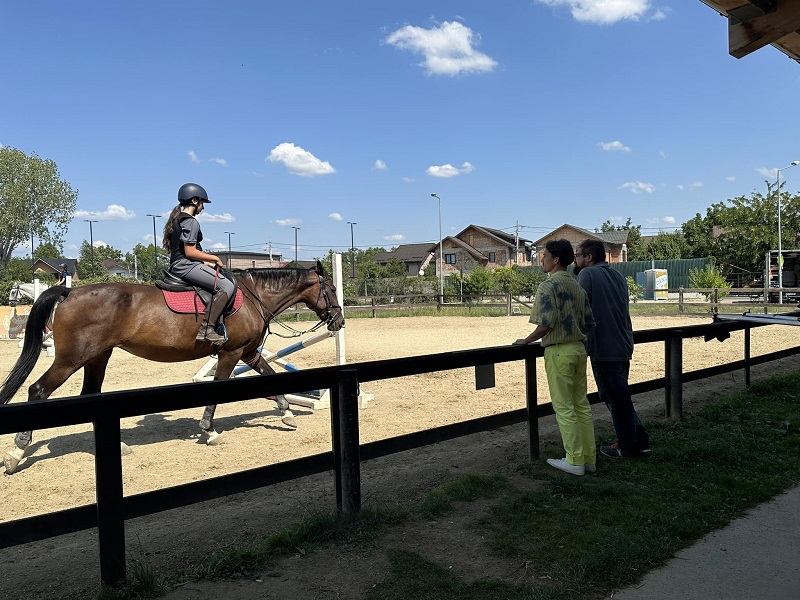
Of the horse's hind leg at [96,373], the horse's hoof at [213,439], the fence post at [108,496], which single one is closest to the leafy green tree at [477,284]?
the horse's hoof at [213,439]

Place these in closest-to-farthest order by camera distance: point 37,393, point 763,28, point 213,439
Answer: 1. point 37,393
2. point 763,28
3. point 213,439

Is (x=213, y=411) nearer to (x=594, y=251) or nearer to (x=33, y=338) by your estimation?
(x=33, y=338)

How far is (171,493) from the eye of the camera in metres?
2.87

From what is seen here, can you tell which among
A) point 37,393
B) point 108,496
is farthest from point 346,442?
point 37,393

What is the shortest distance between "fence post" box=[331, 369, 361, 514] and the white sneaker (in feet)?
5.48

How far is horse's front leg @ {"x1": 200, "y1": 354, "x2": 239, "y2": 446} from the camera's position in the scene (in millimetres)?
6023

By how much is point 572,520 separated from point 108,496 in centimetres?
251

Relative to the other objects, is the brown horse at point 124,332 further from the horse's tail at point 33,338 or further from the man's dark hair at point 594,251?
the man's dark hair at point 594,251

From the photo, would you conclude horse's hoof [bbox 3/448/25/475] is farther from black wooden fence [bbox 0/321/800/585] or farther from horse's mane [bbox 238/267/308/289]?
black wooden fence [bbox 0/321/800/585]

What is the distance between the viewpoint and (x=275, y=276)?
7262 millimetres

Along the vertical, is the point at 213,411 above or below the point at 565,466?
above

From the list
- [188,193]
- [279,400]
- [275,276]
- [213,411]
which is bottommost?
[279,400]

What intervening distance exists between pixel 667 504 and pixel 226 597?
2.70 metres

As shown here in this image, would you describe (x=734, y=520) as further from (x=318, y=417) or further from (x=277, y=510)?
(x=318, y=417)
